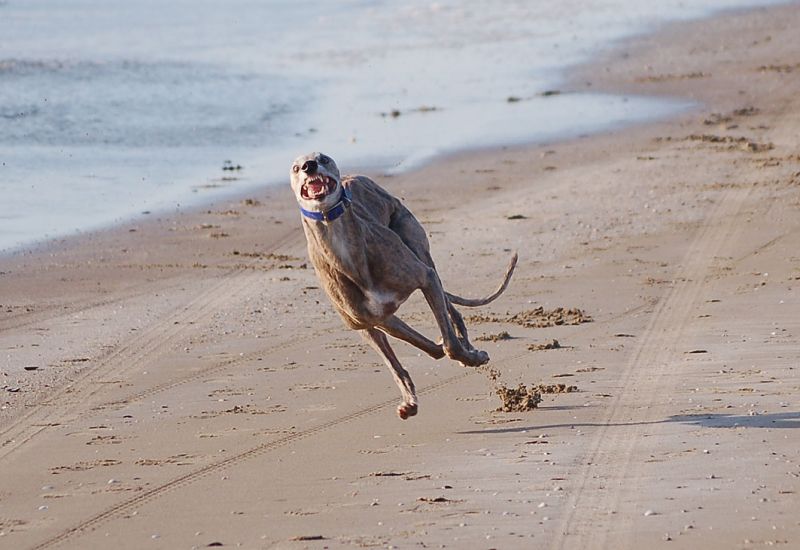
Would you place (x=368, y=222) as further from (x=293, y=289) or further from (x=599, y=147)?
(x=599, y=147)

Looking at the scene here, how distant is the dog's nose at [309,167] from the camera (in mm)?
7906

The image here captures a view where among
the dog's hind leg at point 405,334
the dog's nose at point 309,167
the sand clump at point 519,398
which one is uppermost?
the dog's nose at point 309,167

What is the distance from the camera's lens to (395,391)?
10297 mm

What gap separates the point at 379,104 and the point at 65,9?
20.1m

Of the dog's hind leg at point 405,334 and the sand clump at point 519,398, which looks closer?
the dog's hind leg at point 405,334

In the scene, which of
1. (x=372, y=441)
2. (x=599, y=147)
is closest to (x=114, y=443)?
(x=372, y=441)

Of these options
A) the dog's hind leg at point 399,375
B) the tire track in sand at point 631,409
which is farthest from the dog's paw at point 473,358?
the tire track in sand at point 631,409

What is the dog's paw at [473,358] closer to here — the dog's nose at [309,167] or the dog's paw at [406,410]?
the dog's paw at [406,410]

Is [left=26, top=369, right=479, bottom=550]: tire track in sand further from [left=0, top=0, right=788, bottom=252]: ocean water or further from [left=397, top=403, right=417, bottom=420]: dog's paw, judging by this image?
[left=0, top=0, right=788, bottom=252]: ocean water

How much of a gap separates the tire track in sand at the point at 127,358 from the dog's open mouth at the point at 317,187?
8.53 ft

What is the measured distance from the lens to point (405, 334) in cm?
892

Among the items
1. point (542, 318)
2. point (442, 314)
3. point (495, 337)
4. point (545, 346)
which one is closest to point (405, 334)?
point (442, 314)

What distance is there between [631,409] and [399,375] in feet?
4.45

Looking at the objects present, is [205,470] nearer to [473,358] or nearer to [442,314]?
[442,314]
